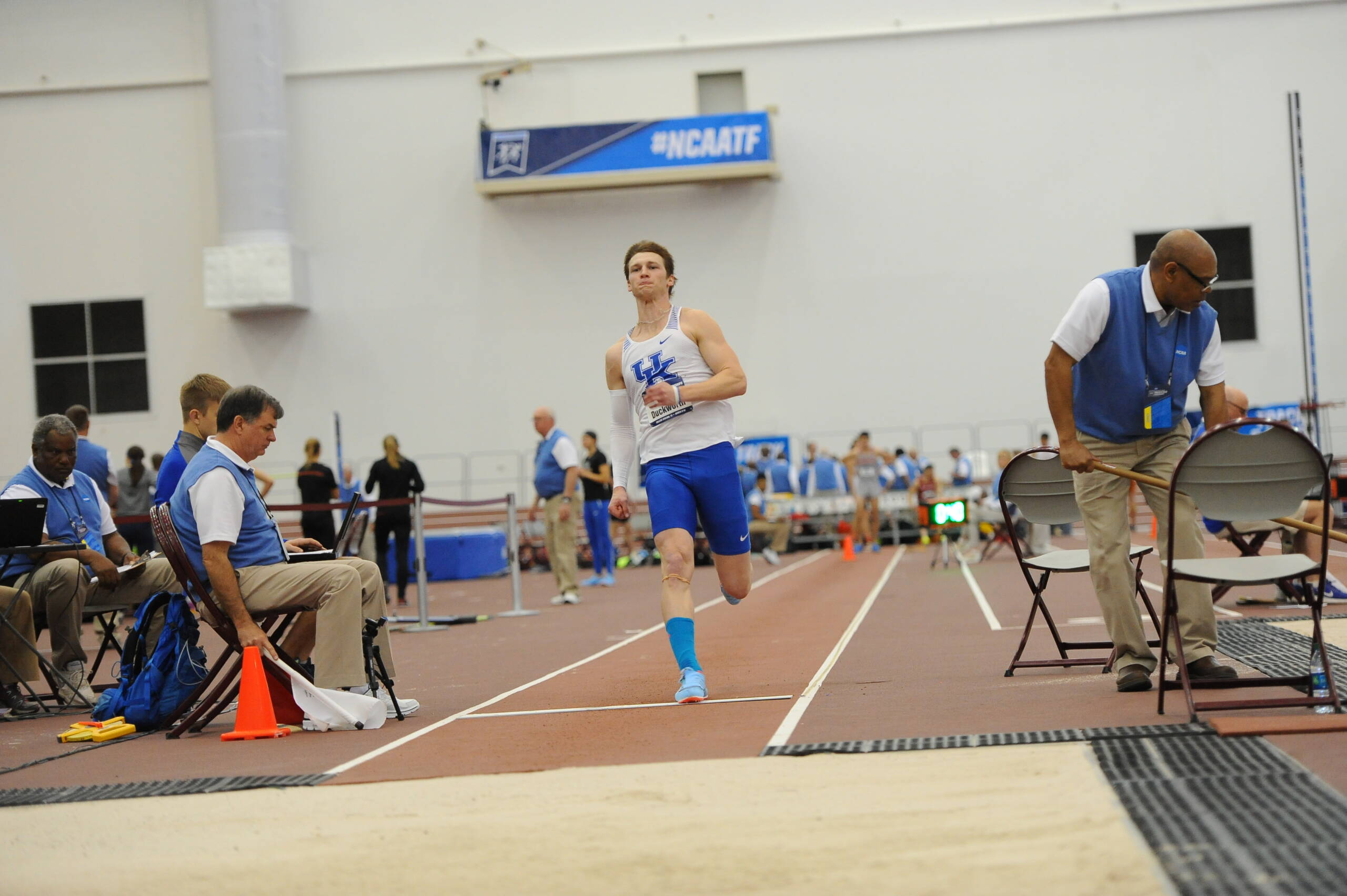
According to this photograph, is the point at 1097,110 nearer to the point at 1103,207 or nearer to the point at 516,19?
the point at 1103,207

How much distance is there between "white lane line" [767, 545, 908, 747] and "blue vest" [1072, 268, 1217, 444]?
1.65m

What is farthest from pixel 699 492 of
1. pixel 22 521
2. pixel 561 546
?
pixel 561 546

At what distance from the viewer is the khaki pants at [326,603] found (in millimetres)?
6062

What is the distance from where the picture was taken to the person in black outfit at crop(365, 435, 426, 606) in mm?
16078

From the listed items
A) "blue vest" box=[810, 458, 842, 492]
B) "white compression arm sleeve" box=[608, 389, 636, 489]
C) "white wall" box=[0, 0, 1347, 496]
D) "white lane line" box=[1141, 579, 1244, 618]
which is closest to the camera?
"white compression arm sleeve" box=[608, 389, 636, 489]

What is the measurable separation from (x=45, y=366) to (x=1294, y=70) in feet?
77.5

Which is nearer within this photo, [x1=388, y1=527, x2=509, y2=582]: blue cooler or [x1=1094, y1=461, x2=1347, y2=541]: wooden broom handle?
[x1=1094, y1=461, x2=1347, y2=541]: wooden broom handle

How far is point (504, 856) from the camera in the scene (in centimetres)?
354

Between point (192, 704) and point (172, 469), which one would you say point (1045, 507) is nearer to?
point (192, 704)

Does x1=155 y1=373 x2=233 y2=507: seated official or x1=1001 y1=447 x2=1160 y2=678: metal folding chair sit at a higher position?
x1=155 y1=373 x2=233 y2=507: seated official

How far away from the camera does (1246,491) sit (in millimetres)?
5004

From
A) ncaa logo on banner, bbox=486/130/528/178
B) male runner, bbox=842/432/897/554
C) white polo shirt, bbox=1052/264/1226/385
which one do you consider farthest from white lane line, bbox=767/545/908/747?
ncaa logo on banner, bbox=486/130/528/178

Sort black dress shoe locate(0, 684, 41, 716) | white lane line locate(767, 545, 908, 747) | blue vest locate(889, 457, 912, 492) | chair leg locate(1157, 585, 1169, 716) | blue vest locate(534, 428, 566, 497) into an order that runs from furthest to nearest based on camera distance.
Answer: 1. blue vest locate(889, 457, 912, 492)
2. blue vest locate(534, 428, 566, 497)
3. black dress shoe locate(0, 684, 41, 716)
4. white lane line locate(767, 545, 908, 747)
5. chair leg locate(1157, 585, 1169, 716)

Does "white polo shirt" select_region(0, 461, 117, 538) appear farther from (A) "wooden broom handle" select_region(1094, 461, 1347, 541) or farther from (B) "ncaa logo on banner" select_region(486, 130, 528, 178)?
(B) "ncaa logo on banner" select_region(486, 130, 528, 178)
